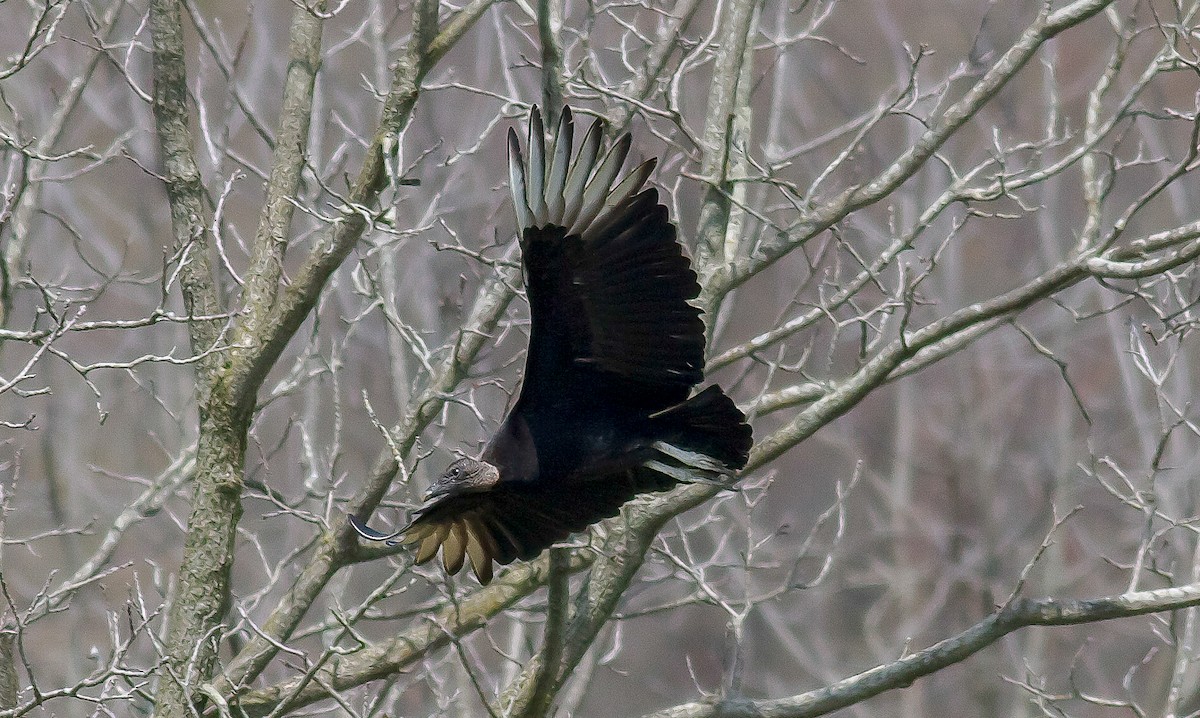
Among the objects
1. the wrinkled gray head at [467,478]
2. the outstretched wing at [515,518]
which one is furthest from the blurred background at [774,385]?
the wrinkled gray head at [467,478]

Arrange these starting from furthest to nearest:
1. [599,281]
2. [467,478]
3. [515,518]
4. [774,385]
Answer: [774,385] → [515,518] → [467,478] → [599,281]

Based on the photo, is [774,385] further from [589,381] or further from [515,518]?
[589,381]

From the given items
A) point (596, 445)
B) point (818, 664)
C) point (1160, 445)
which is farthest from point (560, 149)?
point (818, 664)

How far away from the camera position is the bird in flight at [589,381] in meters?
3.52

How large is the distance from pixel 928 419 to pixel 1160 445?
10.5 m

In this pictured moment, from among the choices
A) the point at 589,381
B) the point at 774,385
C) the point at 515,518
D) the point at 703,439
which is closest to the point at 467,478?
the point at 515,518

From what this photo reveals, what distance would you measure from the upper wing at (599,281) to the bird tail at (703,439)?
0.08 metres

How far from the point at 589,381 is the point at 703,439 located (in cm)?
39

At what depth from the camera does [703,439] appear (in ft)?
12.6

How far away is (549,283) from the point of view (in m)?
3.61

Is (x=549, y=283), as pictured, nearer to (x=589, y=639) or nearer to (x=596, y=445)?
(x=596, y=445)

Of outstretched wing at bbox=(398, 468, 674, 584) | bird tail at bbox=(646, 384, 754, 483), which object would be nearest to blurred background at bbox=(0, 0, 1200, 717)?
outstretched wing at bbox=(398, 468, 674, 584)

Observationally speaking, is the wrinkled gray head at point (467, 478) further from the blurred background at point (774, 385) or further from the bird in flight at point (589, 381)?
the blurred background at point (774, 385)

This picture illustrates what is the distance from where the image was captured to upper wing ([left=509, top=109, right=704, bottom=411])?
137 inches
